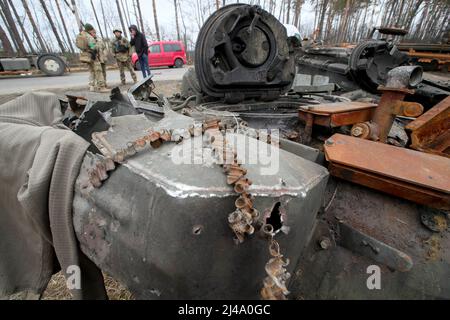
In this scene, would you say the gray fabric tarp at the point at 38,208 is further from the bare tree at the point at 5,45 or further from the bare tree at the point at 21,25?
the bare tree at the point at 21,25

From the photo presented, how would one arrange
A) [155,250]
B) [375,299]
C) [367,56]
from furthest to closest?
[367,56] → [375,299] → [155,250]

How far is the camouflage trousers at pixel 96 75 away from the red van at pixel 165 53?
9136 mm

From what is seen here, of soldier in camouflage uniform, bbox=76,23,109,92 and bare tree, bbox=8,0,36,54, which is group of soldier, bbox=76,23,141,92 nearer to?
soldier in camouflage uniform, bbox=76,23,109,92

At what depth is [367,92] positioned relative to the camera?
3.42 metres

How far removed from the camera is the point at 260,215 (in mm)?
784

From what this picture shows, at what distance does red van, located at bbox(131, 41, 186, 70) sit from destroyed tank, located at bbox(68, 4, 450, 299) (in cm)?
1670

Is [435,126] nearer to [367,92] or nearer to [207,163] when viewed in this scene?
[207,163]

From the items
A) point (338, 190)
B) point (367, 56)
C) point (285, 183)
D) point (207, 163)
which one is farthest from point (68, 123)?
point (367, 56)

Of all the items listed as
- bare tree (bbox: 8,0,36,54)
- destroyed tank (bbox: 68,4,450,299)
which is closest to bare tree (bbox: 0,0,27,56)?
bare tree (bbox: 8,0,36,54)

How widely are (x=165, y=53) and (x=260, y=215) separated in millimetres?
17803

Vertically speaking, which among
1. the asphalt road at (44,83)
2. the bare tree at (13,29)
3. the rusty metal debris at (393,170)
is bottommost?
the asphalt road at (44,83)

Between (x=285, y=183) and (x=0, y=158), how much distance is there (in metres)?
1.40

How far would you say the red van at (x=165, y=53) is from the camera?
16.1 metres

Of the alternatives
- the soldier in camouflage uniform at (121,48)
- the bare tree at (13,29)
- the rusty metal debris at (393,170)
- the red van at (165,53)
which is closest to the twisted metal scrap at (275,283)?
the rusty metal debris at (393,170)
